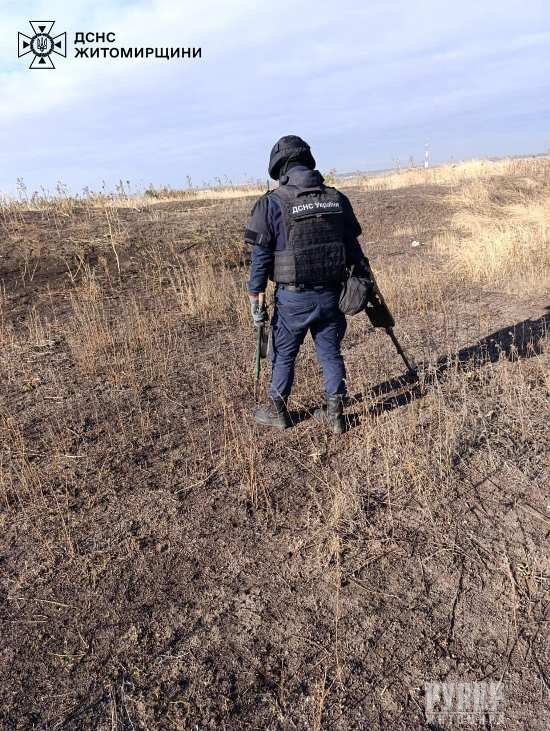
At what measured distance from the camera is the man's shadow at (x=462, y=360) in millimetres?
4121

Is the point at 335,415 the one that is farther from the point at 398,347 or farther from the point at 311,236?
the point at 311,236

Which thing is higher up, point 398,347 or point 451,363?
point 398,347

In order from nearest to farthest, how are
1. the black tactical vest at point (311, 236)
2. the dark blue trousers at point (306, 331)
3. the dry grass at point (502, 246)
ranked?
the black tactical vest at point (311, 236) < the dark blue trousers at point (306, 331) < the dry grass at point (502, 246)

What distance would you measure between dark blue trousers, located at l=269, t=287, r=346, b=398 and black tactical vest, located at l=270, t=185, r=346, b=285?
12 centimetres

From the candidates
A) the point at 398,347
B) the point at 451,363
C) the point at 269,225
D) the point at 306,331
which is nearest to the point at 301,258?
the point at 269,225

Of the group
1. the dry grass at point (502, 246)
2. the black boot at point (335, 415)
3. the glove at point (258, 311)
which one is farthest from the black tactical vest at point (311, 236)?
the dry grass at point (502, 246)

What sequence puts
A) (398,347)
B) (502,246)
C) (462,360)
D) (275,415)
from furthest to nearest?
(502,246) < (462,360) < (398,347) < (275,415)

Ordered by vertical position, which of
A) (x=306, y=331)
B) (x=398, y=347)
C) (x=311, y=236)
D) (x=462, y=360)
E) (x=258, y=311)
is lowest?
(x=462, y=360)

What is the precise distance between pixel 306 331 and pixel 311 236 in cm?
67

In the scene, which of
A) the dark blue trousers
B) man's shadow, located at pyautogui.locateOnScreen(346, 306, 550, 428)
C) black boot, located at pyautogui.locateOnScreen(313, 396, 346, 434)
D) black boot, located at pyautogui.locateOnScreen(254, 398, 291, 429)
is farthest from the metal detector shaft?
black boot, located at pyautogui.locateOnScreen(254, 398, 291, 429)

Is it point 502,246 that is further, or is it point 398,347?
point 502,246

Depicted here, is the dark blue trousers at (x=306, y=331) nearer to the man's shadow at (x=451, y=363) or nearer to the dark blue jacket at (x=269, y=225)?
the dark blue jacket at (x=269, y=225)

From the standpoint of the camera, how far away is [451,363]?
4770mm

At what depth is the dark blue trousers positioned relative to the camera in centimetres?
351
